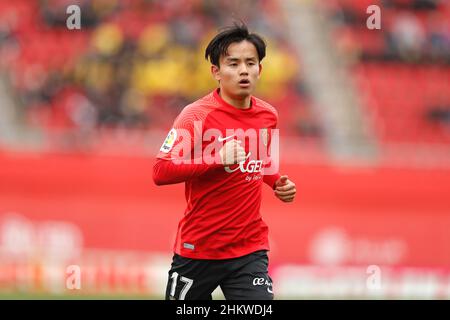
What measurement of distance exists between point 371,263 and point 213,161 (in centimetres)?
643

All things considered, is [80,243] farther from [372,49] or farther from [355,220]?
[372,49]

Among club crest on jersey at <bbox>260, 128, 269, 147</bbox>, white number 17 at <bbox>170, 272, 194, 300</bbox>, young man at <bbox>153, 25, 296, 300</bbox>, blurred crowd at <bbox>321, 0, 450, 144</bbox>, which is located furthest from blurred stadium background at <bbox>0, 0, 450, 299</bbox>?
club crest on jersey at <bbox>260, 128, 269, 147</bbox>

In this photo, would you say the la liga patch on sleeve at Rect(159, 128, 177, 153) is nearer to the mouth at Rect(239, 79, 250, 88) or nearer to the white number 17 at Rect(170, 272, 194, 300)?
the mouth at Rect(239, 79, 250, 88)

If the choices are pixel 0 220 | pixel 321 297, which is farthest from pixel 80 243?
pixel 321 297

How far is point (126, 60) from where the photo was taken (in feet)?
52.0

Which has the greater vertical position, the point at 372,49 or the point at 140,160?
the point at 372,49

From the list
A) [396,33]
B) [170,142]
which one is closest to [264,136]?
[170,142]

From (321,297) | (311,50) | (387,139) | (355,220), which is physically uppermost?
(311,50)

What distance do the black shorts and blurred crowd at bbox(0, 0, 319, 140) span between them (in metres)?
8.11

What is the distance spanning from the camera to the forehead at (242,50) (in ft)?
21.4

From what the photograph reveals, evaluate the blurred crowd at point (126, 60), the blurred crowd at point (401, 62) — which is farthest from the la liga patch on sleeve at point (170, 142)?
the blurred crowd at point (401, 62)

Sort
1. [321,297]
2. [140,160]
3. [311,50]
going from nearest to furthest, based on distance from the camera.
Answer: [321,297] → [140,160] → [311,50]

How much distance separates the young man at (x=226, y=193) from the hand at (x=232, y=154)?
176 mm
